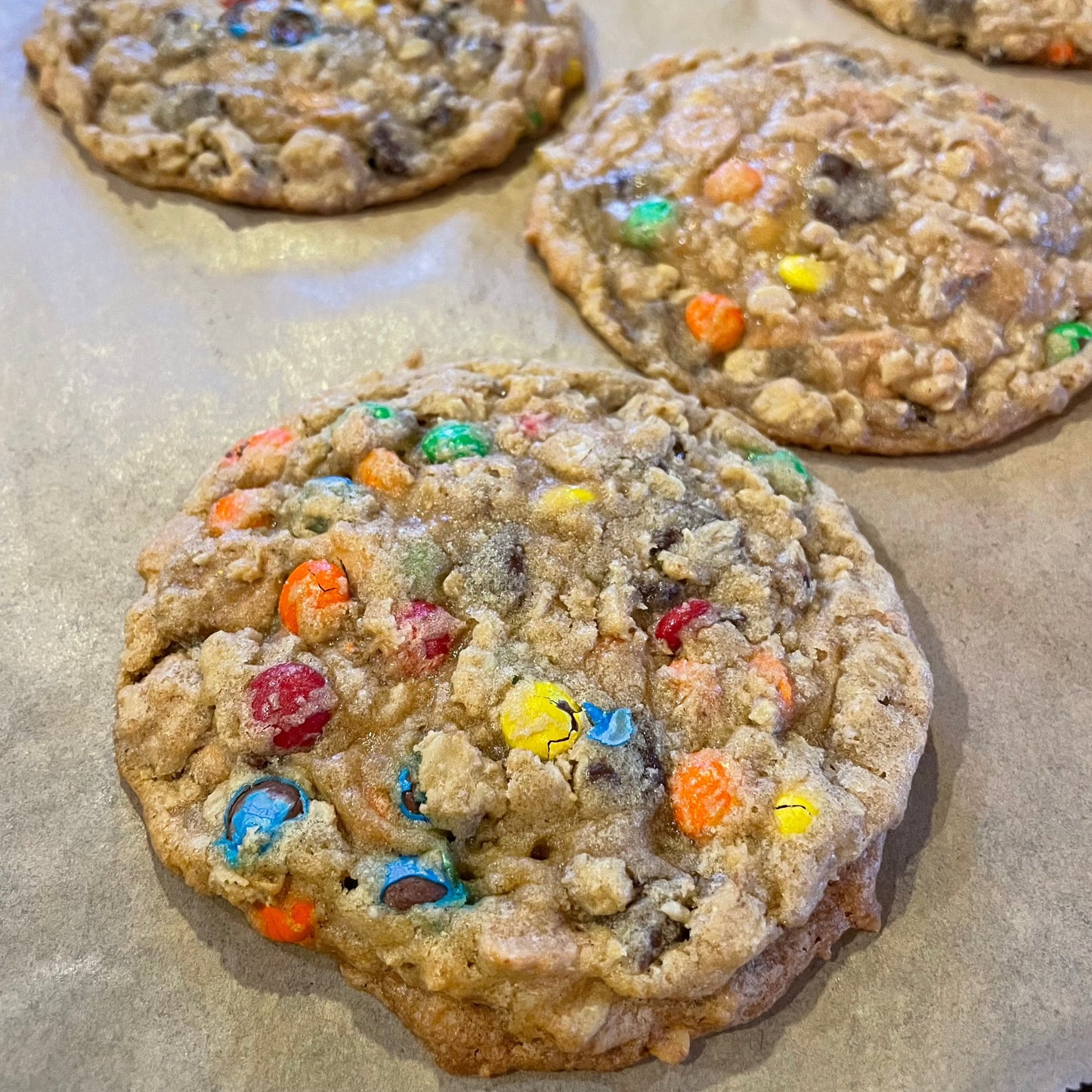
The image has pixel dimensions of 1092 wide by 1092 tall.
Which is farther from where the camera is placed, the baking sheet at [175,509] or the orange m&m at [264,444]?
the orange m&m at [264,444]

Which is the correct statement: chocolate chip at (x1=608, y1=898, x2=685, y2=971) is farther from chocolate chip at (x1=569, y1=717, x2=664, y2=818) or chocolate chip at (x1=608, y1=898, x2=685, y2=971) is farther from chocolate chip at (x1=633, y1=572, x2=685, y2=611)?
chocolate chip at (x1=633, y1=572, x2=685, y2=611)

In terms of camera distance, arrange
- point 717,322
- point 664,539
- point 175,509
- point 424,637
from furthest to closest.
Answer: point 717,322 < point 175,509 < point 664,539 < point 424,637

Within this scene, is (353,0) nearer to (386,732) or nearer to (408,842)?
(386,732)

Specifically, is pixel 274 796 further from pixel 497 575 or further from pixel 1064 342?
pixel 1064 342

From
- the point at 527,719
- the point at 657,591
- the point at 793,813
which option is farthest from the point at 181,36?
the point at 793,813

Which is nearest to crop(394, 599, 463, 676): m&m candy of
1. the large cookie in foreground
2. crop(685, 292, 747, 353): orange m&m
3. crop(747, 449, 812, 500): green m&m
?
the large cookie in foreground

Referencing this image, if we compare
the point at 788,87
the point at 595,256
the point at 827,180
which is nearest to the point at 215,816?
the point at 595,256

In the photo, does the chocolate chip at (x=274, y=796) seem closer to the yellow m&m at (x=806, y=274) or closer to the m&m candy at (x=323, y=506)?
the m&m candy at (x=323, y=506)

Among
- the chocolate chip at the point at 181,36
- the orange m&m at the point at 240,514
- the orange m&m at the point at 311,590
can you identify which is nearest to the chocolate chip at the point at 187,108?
the chocolate chip at the point at 181,36
